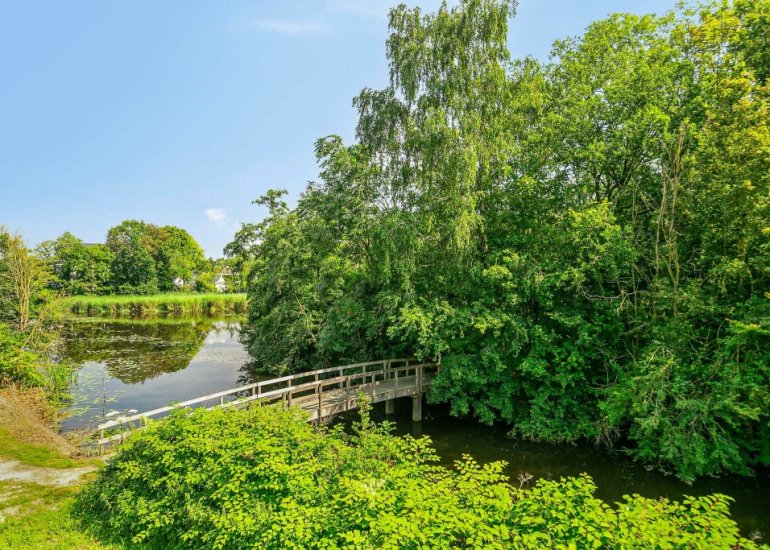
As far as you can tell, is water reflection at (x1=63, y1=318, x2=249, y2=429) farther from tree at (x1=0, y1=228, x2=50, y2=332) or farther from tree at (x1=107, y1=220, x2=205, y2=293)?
tree at (x1=107, y1=220, x2=205, y2=293)

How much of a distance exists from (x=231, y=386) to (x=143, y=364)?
720 cm

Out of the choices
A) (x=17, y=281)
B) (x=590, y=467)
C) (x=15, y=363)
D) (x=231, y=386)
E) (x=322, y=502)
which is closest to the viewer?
(x=322, y=502)

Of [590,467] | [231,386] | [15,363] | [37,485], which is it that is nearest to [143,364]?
[231,386]

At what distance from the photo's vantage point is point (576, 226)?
1170 centimetres

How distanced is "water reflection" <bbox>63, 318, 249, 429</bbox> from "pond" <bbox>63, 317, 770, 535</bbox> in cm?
4

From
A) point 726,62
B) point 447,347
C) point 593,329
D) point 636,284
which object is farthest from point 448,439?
point 726,62

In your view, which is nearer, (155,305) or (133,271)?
(155,305)

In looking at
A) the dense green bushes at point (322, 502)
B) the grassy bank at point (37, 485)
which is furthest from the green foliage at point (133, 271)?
the dense green bushes at point (322, 502)

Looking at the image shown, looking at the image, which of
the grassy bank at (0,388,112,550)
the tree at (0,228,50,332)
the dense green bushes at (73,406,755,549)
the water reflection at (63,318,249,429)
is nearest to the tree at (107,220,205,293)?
the water reflection at (63,318,249,429)

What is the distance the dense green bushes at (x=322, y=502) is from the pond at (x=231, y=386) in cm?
547

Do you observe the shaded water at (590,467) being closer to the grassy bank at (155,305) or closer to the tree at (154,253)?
A: the grassy bank at (155,305)

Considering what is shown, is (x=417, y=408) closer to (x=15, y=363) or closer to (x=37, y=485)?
(x=37, y=485)

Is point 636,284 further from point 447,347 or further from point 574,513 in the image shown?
point 574,513

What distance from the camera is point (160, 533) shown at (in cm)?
532
